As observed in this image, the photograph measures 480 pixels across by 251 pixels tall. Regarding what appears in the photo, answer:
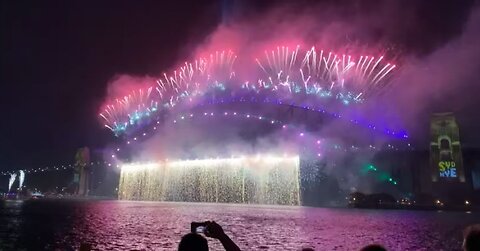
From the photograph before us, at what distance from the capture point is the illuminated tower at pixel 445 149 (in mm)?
124938

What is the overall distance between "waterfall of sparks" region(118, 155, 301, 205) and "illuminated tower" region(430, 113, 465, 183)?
45.6 m

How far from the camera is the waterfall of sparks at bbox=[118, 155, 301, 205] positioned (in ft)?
426

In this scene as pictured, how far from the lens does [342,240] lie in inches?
1358

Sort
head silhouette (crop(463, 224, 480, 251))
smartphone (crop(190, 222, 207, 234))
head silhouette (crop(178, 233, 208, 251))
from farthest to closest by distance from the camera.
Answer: smartphone (crop(190, 222, 207, 234))
head silhouette (crop(178, 233, 208, 251))
head silhouette (crop(463, 224, 480, 251))

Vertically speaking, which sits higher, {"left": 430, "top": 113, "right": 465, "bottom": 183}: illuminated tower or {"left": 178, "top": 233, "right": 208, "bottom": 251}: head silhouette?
{"left": 430, "top": 113, "right": 465, "bottom": 183}: illuminated tower

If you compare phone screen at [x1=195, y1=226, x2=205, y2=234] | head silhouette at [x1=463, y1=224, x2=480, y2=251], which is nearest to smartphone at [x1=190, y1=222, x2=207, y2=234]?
phone screen at [x1=195, y1=226, x2=205, y2=234]

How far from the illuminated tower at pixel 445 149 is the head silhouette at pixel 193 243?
449 feet

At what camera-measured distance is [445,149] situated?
129 m

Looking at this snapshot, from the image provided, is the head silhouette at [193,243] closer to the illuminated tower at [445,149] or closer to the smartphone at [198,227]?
the smartphone at [198,227]

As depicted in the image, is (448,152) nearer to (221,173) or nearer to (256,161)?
(256,161)

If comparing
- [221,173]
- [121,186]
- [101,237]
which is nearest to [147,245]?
[101,237]

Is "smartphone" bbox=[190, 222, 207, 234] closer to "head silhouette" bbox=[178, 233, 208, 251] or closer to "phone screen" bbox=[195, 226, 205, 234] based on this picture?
"phone screen" bbox=[195, 226, 205, 234]

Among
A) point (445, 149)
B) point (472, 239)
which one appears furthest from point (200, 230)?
point (445, 149)

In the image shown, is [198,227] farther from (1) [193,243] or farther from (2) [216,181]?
(2) [216,181]
